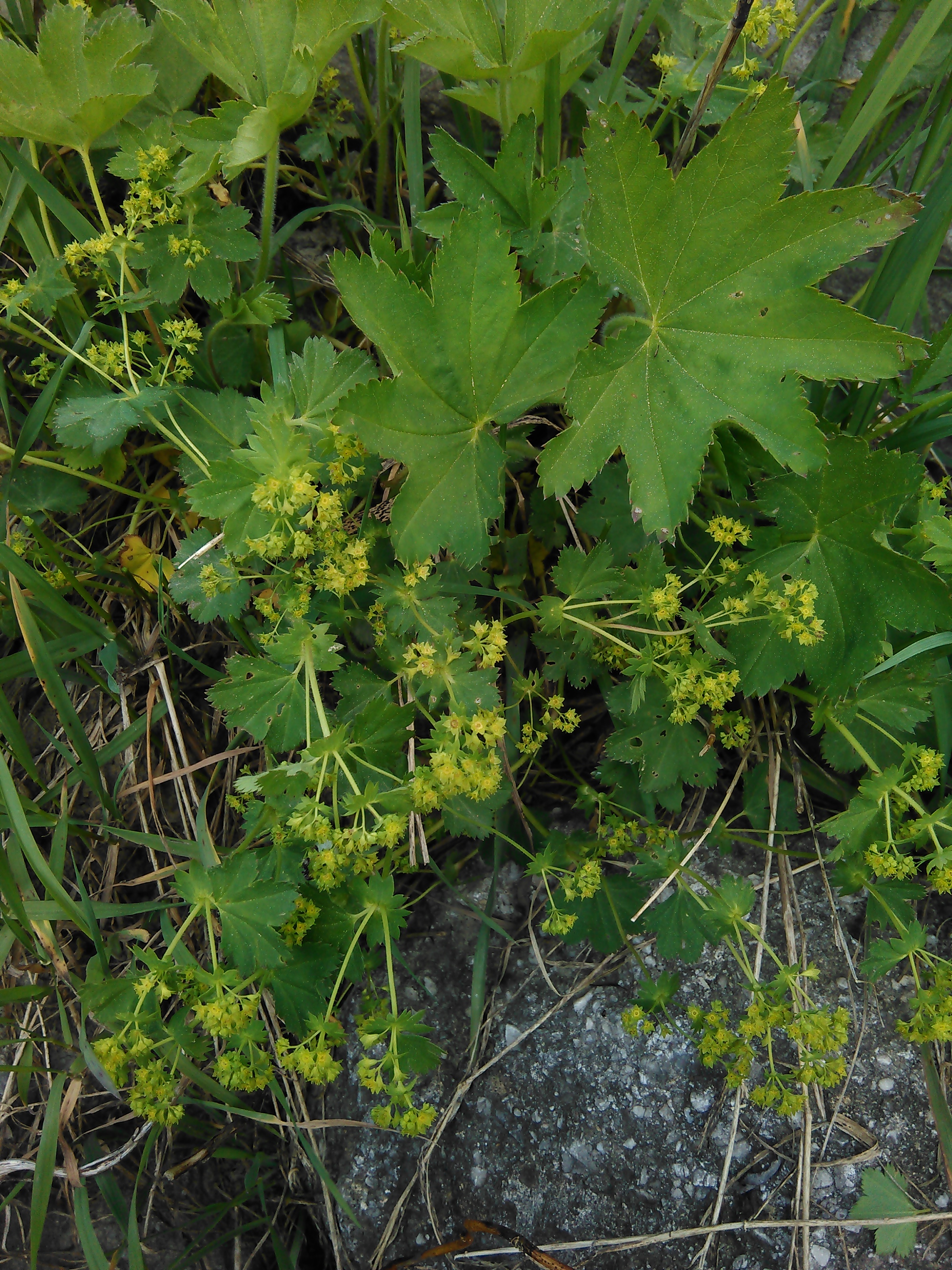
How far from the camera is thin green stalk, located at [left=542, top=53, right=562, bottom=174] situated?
239 cm

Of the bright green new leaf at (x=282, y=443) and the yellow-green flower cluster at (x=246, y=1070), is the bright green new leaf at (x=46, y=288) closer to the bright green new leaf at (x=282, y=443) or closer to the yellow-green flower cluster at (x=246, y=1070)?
the bright green new leaf at (x=282, y=443)

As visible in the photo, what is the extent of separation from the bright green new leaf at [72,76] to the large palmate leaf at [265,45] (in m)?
0.22

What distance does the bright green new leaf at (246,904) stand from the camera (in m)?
2.05

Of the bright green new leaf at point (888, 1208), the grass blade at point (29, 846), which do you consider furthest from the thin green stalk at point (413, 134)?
the bright green new leaf at point (888, 1208)

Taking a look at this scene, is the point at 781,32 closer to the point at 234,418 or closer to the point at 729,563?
the point at 729,563

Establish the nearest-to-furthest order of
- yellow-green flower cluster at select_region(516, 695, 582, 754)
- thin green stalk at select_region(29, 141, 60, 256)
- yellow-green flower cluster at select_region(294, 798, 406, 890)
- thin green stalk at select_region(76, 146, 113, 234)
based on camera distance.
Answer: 1. yellow-green flower cluster at select_region(294, 798, 406, 890)
2. yellow-green flower cluster at select_region(516, 695, 582, 754)
3. thin green stalk at select_region(76, 146, 113, 234)
4. thin green stalk at select_region(29, 141, 60, 256)

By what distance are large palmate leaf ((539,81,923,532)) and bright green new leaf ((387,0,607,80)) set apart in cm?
35

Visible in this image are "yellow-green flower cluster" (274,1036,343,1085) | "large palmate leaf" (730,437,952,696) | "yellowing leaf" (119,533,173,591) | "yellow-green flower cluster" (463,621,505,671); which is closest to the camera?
"yellow-green flower cluster" (274,1036,343,1085)

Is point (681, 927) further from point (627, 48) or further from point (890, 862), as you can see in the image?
point (627, 48)

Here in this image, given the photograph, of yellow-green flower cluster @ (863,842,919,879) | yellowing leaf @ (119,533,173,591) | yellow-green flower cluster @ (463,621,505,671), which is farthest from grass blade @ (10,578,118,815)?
yellow-green flower cluster @ (863,842,919,879)

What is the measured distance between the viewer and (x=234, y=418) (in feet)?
8.63

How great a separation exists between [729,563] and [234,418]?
1.56m

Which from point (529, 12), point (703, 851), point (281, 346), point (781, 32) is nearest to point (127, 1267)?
point (703, 851)

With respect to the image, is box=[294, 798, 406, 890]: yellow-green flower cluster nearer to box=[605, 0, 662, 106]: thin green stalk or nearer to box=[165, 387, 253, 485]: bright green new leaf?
box=[165, 387, 253, 485]: bright green new leaf
